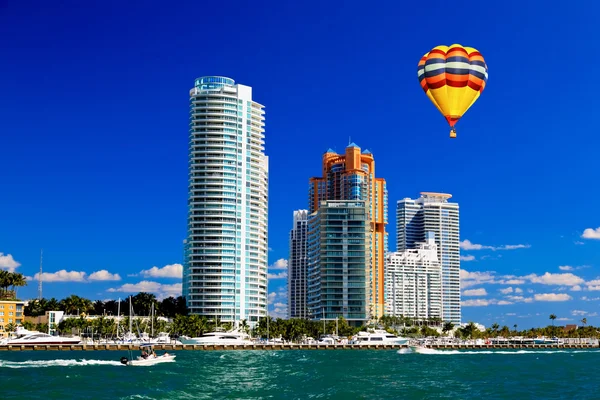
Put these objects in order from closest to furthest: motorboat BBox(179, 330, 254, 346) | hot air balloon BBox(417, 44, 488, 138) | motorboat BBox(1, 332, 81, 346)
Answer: hot air balloon BBox(417, 44, 488, 138)
motorboat BBox(1, 332, 81, 346)
motorboat BBox(179, 330, 254, 346)

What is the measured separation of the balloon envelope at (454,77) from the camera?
2667 inches

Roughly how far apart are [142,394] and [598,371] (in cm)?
7763

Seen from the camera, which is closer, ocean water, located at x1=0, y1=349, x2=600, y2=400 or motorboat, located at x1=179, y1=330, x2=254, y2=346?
ocean water, located at x1=0, y1=349, x2=600, y2=400

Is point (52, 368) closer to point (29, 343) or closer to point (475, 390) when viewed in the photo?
point (475, 390)

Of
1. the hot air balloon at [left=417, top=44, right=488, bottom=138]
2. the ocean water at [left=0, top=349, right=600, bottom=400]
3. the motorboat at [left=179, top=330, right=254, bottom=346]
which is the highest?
the hot air balloon at [left=417, top=44, right=488, bottom=138]

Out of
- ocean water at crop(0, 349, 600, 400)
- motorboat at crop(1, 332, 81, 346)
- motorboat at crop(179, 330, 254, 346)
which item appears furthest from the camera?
motorboat at crop(179, 330, 254, 346)

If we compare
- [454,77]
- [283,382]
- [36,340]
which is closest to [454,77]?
[454,77]

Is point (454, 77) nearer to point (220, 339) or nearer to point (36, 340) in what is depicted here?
point (220, 339)

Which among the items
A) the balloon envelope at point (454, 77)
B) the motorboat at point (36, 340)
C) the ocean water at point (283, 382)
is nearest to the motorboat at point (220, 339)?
the motorboat at point (36, 340)

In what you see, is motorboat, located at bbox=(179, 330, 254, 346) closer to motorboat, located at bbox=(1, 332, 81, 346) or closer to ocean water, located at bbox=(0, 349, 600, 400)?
motorboat, located at bbox=(1, 332, 81, 346)

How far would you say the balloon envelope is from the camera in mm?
67750

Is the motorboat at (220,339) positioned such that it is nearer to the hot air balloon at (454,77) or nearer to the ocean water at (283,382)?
the ocean water at (283,382)

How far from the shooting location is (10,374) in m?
96.1

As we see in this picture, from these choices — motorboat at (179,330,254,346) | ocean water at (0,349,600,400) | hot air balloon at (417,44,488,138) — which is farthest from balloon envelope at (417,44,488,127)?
motorboat at (179,330,254,346)
